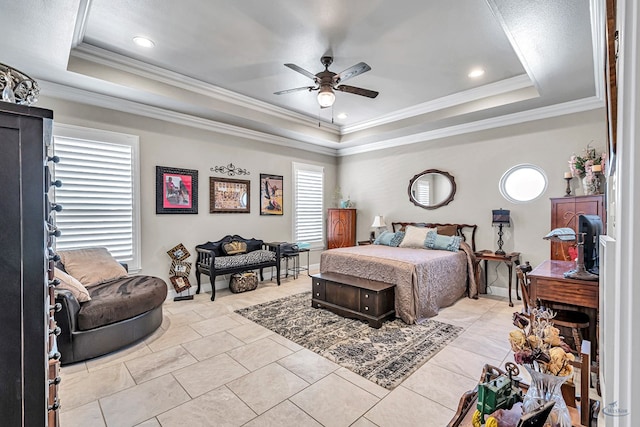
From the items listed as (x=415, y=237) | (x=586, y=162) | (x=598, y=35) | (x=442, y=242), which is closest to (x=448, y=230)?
(x=442, y=242)

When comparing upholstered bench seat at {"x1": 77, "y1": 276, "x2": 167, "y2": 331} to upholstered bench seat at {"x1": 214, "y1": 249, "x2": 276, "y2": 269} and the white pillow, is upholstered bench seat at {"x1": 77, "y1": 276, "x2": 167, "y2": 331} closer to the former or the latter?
upholstered bench seat at {"x1": 214, "y1": 249, "x2": 276, "y2": 269}

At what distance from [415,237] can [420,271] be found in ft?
5.36

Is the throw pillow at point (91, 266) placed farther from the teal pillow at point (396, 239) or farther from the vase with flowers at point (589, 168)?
the vase with flowers at point (589, 168)

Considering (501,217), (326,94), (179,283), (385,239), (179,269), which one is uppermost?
(326,94)

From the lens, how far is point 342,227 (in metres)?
6.83

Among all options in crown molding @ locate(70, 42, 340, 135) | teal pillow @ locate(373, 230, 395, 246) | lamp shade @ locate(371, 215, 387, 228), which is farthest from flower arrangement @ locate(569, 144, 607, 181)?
crown molding @ locate(70, 42, 340, 135)

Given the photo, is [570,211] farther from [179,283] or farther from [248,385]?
[179,283]

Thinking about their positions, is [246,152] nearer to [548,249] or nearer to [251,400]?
[251,400]

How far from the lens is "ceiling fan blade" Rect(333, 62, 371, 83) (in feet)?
9.79

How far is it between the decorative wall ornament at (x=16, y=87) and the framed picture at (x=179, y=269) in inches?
155

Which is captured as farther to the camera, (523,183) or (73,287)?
(523,183)

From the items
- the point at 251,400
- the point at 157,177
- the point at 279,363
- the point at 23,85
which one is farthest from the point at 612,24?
the point at 157,177

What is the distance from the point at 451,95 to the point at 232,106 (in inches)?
137

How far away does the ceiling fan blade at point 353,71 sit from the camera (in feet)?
9.79
